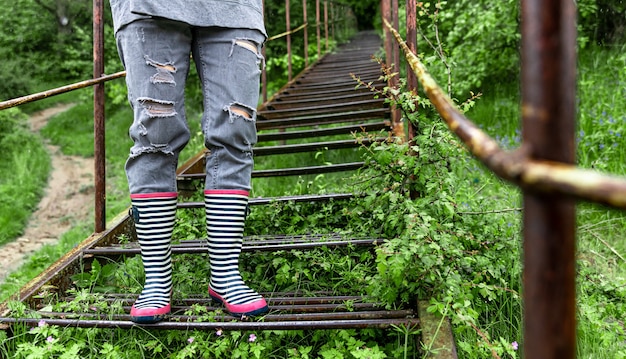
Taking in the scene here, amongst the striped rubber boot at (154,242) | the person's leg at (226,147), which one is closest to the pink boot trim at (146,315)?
the striped rubber boot at (154,242)

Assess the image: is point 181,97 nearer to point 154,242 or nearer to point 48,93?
point 154,242

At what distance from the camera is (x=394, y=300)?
1.44m

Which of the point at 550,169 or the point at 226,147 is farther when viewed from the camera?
the point at 226,147

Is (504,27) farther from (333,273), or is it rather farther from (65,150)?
(65,150)

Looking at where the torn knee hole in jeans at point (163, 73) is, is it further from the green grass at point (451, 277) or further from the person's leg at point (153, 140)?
the green grass at point (451, 277)

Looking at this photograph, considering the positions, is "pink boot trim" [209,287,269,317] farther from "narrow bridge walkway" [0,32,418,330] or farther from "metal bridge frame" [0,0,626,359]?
"metal bridge frame" [0,0,626,359]

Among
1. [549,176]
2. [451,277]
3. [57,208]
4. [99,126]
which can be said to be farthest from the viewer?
[57,208]

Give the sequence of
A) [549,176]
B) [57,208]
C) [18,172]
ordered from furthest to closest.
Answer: [18,172] < [57,208] < [549,176]

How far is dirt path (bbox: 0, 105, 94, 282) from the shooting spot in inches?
161

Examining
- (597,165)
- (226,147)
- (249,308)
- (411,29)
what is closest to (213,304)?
(249,308)

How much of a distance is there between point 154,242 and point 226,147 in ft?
1.12

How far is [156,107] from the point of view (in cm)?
152

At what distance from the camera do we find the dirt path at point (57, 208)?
161 inches

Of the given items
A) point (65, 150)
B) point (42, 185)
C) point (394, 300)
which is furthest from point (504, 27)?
point (65, 150)
